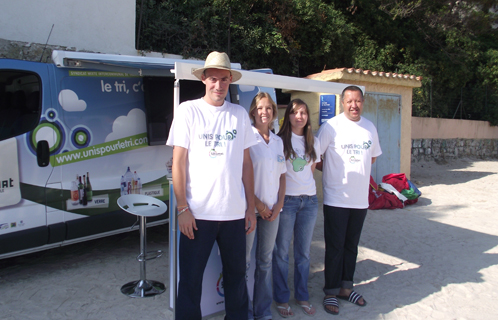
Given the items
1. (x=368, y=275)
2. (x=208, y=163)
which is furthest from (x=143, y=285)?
(x=368, y=275)

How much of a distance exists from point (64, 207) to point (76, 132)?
2.58 ft

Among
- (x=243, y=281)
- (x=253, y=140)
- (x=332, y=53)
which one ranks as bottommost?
(x=243, y=281)

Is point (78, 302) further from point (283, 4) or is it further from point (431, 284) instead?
point (283, 4)

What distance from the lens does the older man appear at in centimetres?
331

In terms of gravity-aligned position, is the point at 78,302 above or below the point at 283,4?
below

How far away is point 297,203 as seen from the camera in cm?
309

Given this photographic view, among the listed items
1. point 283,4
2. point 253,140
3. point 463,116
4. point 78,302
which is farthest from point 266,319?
point 463,116

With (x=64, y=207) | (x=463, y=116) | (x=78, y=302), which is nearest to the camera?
(x=78, y=302)

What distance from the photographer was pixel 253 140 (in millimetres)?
2564

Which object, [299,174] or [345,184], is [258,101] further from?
[345,184]

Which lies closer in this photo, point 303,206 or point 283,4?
point 303,206

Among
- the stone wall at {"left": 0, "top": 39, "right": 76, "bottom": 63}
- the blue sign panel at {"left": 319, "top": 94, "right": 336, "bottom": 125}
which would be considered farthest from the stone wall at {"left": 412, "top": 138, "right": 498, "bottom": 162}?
the stone wall at {"left": 0, "top": 39, "right": 76, "bottom": 63}

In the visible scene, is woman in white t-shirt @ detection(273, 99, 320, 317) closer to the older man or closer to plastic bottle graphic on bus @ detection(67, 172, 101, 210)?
the older man

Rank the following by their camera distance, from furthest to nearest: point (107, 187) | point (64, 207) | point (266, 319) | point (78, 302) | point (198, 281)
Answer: point (107, 187), point (64, 207), point (78, 302), point (266, 319), point (198, 281)
